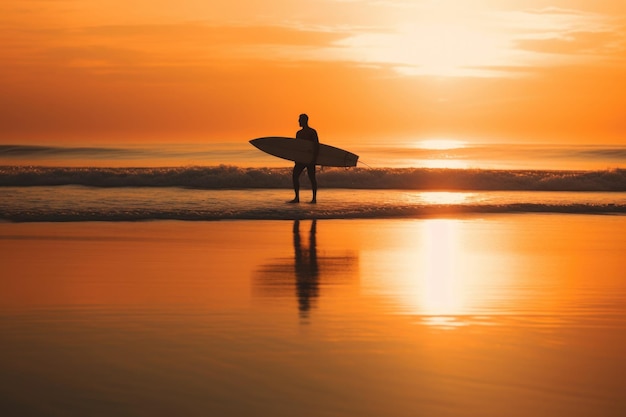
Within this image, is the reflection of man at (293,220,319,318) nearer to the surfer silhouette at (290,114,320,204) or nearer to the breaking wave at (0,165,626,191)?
the surfer silhouette at (290,114,320,204)

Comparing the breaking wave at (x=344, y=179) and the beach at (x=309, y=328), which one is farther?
the breaking wave at (x=344, y=179)

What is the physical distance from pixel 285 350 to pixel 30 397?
1.65 metres

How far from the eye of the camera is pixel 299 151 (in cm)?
2122

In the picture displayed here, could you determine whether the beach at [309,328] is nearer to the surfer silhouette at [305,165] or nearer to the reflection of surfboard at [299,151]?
the surfer silhouette at [305,165]

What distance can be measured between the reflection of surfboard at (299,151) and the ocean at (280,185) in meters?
0.96

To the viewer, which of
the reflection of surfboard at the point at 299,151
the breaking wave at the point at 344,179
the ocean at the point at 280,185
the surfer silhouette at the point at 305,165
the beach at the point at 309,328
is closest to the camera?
the beach at the point at 309,328

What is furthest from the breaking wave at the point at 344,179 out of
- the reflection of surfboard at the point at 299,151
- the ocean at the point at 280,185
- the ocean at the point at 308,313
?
the ocean at the point at 308,313

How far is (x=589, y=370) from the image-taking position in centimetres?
511

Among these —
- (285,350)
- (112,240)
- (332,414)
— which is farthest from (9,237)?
(332,414)

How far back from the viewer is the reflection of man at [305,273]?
24.4 ft

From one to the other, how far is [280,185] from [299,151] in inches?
286

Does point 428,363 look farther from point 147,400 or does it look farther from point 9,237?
point 9,237

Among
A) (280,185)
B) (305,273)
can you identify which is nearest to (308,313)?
(305,273)

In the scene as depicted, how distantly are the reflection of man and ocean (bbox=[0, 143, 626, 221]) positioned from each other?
4.44 metres
